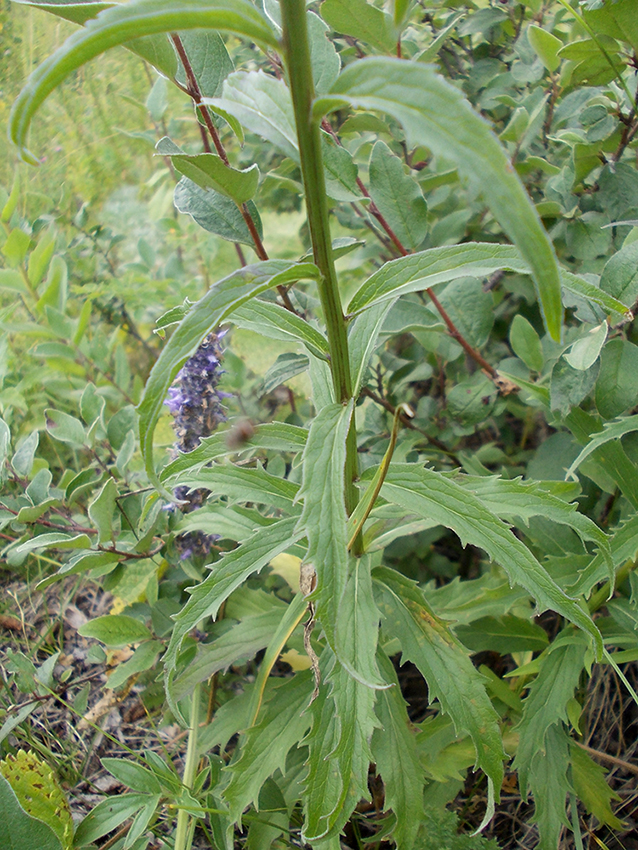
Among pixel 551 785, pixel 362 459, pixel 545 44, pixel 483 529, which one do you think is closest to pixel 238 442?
pixel 483 529

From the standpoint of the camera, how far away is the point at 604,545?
0.77m

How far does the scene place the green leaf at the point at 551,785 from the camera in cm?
87

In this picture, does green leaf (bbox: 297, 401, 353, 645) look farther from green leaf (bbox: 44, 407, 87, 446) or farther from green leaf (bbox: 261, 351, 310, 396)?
green leaf (bbox: 44, 407, 87, 446)

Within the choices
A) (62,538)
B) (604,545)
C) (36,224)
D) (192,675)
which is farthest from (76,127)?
(604,545)

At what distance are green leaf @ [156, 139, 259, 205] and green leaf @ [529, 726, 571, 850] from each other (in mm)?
934

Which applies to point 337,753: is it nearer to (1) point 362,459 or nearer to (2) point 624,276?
(1) point 362,459

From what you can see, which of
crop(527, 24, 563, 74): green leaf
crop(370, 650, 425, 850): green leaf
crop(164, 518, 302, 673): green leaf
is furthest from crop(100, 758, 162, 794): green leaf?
crop(527, 24, 563, 74): green leaf

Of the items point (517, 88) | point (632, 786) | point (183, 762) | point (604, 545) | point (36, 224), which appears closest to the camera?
point (604, 545)

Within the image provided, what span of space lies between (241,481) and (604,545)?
20.0 inches

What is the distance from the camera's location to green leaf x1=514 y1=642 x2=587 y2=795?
0.87 m

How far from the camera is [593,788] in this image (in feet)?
3.10

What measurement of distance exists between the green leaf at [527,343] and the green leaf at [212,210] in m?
0.50

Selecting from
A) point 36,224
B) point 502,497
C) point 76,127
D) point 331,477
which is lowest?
point 502,497

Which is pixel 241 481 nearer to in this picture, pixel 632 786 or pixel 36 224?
pixel 632 786
